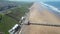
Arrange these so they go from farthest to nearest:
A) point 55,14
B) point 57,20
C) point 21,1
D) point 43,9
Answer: point 21,1
point 43,9
point 55,14
point 57,20

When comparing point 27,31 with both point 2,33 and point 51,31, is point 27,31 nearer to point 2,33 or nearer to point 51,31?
point 51,31

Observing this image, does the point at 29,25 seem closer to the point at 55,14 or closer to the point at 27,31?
the point at 27,31

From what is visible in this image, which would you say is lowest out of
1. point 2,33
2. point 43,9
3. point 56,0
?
point 2,33

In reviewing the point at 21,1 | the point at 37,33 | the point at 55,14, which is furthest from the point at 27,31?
the point at 21,1

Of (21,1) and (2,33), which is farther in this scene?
(21,1)

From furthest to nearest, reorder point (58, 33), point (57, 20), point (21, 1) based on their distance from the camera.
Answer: point (21, 1) < point (57, 20) < point (58, 33)

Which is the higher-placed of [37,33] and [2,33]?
[37,33]

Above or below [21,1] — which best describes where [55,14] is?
above

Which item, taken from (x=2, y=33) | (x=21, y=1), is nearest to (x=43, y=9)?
(x=2, y=33)

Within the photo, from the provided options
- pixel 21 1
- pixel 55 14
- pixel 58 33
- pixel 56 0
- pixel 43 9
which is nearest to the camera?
pixel 58 33
